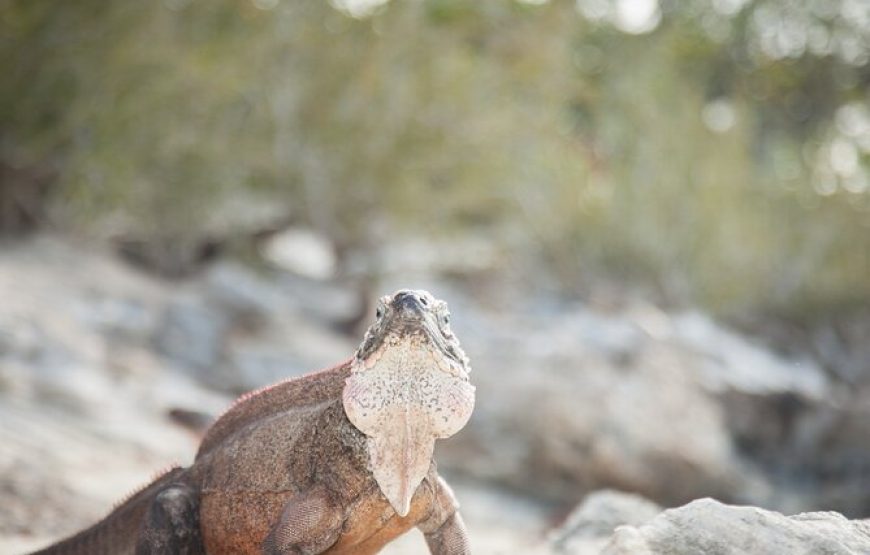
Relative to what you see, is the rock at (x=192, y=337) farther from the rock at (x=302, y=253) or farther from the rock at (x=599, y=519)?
the rock at (x=599, y=519)

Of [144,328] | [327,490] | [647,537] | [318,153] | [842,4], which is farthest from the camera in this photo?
[842,4]

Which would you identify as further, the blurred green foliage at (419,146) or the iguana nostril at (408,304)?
the blurred green foliage at (419,146)

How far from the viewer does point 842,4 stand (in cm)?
3738

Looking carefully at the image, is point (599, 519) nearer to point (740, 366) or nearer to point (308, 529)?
point (308, 529)

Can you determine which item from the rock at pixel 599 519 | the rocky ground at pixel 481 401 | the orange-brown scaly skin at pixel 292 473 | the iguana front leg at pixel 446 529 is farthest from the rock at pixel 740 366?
the orange-brown scaly skin at pixel 292 473

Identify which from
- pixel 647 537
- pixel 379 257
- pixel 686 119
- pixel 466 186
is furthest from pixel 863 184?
pixel 647 537

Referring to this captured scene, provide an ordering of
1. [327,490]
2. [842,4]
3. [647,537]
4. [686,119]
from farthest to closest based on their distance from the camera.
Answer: [842,4] < [686,119] < [327,490] < [647,537]

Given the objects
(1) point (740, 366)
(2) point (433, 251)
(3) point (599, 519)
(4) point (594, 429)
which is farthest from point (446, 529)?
(2) point (433, 251)

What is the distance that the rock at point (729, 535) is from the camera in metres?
3.32

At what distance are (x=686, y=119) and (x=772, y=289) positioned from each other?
494cm

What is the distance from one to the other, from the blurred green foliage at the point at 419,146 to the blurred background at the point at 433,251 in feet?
0.16

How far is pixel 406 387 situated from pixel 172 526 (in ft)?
4.35

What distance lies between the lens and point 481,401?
12289mm

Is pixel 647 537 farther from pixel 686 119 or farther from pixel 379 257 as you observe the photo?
pixel 686 119
